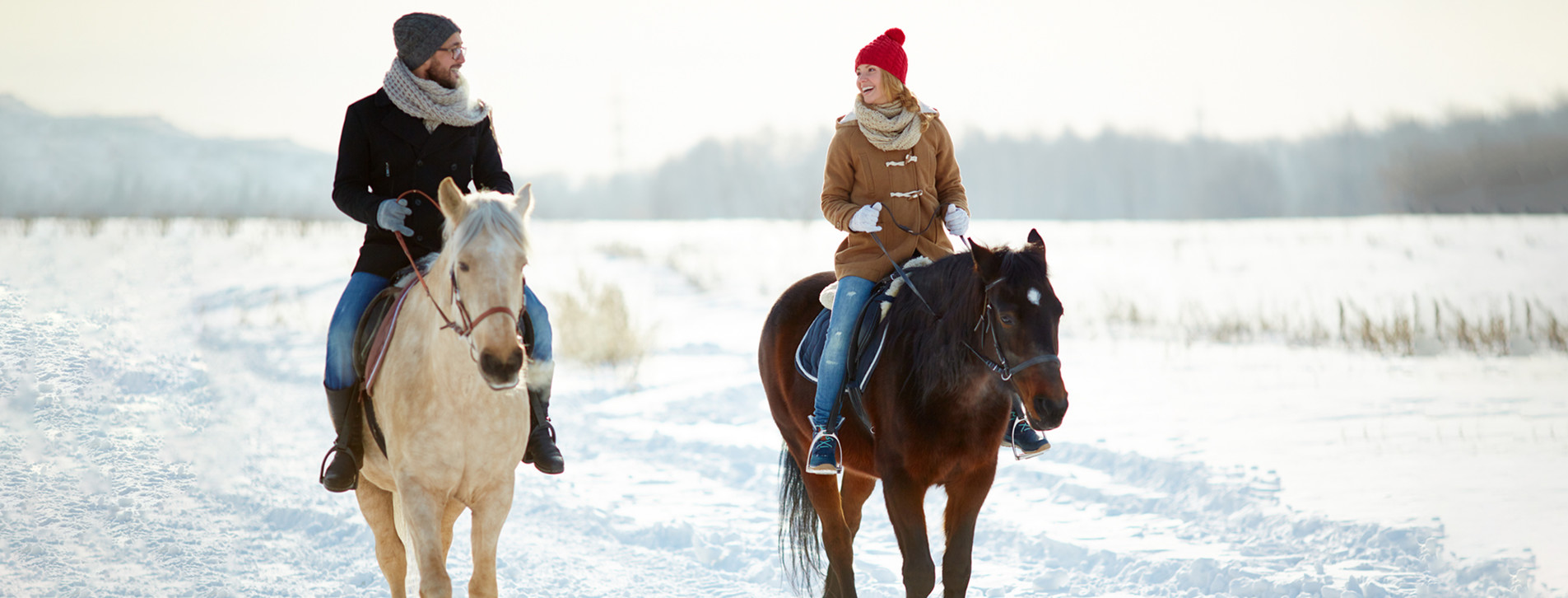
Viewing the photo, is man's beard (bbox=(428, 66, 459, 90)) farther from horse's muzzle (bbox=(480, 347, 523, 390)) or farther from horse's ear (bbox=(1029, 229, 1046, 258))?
horse's ear (bbox=(1029, 229, 1046, 258))

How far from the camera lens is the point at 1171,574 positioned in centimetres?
501

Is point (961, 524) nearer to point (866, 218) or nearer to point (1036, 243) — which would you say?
point (1036, 243)

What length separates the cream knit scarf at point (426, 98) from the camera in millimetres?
4090

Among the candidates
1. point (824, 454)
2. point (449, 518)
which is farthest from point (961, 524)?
point (449, 518)

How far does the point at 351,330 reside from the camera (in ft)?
13.8

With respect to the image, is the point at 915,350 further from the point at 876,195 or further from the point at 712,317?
the point at 712,317

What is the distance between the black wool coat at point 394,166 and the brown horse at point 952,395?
79.8 inches

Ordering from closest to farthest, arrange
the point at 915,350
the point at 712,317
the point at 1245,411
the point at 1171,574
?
the point at 915,350
the point at 1171,574
the point at 1245,411
the point at 712,317

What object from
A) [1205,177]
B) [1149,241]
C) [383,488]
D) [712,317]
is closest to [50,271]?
[712,317]

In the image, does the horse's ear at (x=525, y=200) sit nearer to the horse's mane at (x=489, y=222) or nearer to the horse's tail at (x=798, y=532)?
the horse's mane at (x=489, y=222)

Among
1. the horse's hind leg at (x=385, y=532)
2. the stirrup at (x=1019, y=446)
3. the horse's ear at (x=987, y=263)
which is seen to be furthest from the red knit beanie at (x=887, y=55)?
the horse's hind leg at (x=385, y=532)

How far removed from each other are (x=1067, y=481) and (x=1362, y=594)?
2.43 meters

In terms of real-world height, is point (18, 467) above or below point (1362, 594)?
below

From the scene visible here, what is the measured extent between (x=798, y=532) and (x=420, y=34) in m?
3.14
